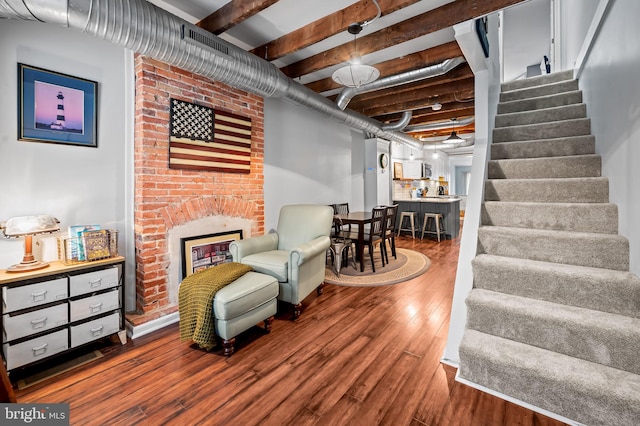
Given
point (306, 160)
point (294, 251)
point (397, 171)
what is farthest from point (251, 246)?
point (397, 171)

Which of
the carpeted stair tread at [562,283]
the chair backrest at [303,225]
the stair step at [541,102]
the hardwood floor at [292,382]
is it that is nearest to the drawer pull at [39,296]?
the hardwood floor at [292,382]

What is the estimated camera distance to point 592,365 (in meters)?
1.45

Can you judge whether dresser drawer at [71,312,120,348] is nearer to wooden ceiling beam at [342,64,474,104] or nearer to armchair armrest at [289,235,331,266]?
armchair armrest at [289,235,331,266]

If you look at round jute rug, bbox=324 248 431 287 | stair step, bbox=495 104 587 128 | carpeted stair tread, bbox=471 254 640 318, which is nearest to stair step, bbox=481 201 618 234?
carpeted stair tread, bbox=471 254 640 318

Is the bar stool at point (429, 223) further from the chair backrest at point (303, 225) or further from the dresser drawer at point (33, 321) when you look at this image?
the dresser drawer at point (33, 321)

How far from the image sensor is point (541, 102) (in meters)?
3.13

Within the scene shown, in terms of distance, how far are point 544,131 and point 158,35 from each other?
3623mm

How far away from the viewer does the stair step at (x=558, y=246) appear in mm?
1723

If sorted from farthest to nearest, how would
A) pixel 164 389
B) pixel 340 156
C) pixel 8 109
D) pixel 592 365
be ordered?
pixel 340 156 < pixel 8 109 < pixel 164 389 < pixel 592 365

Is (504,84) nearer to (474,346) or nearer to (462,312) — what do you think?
(462,312)

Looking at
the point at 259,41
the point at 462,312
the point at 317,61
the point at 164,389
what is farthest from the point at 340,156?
the point at 164,389

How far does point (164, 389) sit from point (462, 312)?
202 centimetres

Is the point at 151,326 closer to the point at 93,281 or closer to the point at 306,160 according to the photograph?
the point at 93,281

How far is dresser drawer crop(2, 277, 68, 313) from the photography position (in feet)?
5.79
